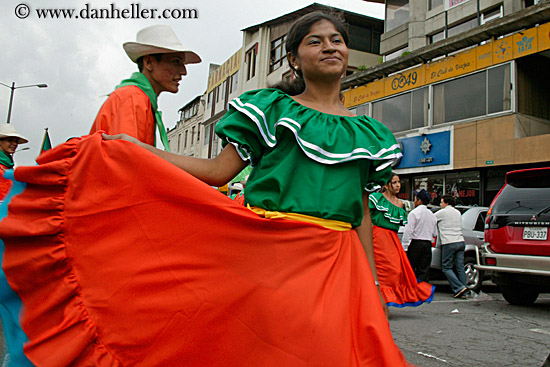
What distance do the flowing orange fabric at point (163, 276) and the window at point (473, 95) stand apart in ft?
55.1

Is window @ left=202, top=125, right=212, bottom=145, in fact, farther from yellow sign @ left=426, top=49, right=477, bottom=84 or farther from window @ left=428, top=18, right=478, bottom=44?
yellow sign @ left=426, top=49, right=477, bottom=84

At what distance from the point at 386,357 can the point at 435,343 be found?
144 inches

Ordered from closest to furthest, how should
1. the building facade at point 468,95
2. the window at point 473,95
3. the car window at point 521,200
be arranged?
the car window at point 521,200 → the building facade at point 468,95 → the window at point 473,95

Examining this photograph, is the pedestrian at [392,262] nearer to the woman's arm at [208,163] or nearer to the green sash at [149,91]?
the green sash at [149,91]

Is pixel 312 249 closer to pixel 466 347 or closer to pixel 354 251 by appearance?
pixel 354 251

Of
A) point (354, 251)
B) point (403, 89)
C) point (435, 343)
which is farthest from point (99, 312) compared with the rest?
point (403, 89)

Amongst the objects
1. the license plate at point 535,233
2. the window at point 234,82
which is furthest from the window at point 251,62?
the license plate at point 535,233

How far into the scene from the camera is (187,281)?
5.49 ft

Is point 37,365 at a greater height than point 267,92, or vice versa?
point 267,92

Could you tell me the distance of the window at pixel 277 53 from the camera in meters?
33.4

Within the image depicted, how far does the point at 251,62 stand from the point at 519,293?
32210 mm

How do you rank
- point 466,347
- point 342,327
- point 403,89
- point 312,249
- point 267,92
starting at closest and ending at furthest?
point 342,327 → point 312,249 → point 267,92 → point 466,347 → point 403,89

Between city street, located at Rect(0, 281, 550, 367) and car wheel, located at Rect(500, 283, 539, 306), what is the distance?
139 millimetres

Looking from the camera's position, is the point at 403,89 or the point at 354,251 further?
the point at 403,89
